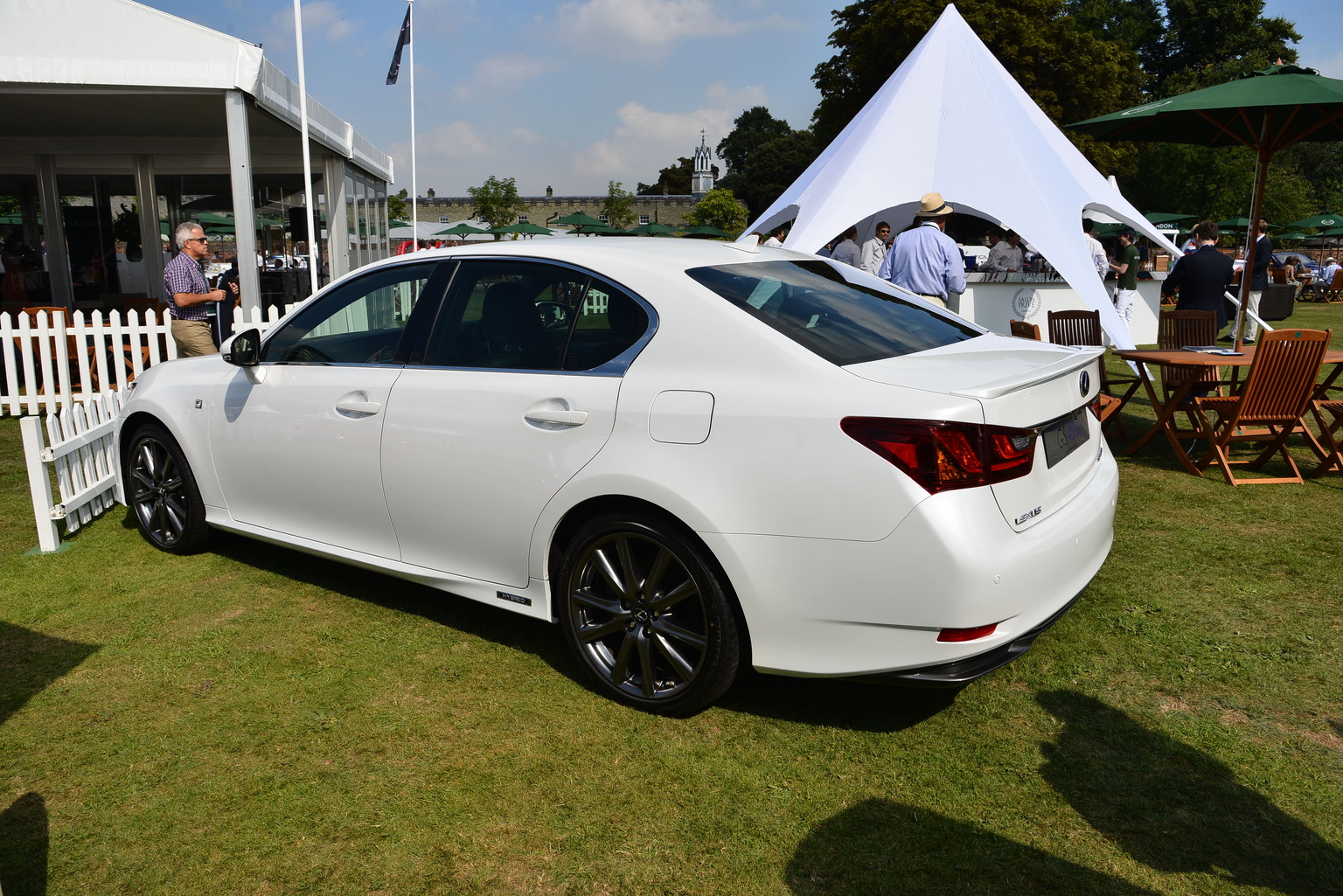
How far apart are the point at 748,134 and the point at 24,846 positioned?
129m

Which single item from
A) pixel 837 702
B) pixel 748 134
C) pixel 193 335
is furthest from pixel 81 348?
pixel 748 134

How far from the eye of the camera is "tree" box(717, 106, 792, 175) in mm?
123250

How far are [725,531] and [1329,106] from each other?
8.52 metres

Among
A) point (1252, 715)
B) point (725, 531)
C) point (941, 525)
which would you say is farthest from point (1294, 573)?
point (725, 531)

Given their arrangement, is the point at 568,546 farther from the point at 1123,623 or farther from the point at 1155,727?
the point at 1123,623

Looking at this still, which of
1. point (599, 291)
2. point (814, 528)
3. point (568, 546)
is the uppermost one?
point (599, 291)

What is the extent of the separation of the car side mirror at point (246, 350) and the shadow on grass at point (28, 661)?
4.62ft

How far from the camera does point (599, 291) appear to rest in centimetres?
360

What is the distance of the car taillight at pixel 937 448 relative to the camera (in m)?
2.80

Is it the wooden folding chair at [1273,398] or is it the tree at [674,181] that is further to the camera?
the tree at [674,181]

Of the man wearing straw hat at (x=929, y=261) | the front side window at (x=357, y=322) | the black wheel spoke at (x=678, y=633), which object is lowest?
the black wheel spoke at (x=678, y=633)

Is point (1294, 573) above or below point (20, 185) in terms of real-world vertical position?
below

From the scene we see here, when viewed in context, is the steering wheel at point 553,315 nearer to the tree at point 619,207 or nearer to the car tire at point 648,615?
the car tire at point 648,615

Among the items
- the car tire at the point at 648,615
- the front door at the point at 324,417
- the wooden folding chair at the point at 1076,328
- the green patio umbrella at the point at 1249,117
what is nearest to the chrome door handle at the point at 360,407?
the front door at the point at 324,417
